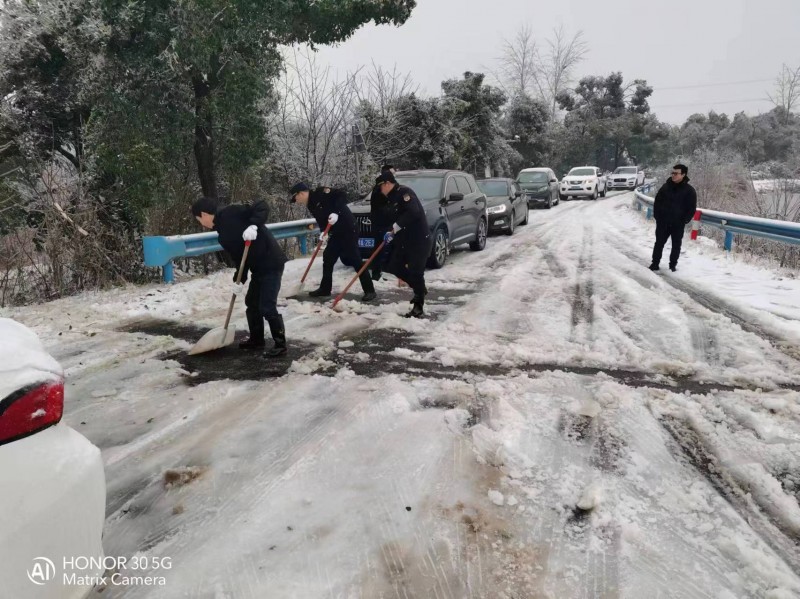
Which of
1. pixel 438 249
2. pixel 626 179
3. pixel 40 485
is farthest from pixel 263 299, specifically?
pixel 626 179

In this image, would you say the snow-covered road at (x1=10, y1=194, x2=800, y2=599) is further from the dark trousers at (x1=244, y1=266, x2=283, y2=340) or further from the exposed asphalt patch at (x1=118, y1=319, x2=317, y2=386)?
the dark trousers at (x1=244, y1=266, x2=283, y2=340)

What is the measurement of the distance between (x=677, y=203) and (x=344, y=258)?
18.1 feet

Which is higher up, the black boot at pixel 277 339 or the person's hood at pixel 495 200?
the person's hood at pixel 495 200

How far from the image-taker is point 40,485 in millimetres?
1586

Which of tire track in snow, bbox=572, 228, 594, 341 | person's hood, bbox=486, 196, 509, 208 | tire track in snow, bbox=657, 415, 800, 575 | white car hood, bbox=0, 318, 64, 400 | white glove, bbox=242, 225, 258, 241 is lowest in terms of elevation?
tire track in snow, bbox=657, 415, 800, 575

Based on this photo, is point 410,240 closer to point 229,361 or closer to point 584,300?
point 584,300

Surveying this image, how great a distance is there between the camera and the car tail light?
1597 mm

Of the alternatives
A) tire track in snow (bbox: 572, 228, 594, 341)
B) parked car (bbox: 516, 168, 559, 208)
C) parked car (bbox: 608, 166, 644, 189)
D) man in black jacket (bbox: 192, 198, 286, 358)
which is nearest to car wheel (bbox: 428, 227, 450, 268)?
tire track in snow (bbox: 572, 228, 594, 341)

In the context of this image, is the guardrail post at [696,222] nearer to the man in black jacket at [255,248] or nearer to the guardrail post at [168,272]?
the man in black jacket at [255,248]

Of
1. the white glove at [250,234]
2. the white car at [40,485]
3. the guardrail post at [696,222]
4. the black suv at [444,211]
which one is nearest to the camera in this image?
the white car at [40,485]

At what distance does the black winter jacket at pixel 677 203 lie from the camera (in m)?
8.55

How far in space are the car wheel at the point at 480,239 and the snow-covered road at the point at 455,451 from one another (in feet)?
18.5

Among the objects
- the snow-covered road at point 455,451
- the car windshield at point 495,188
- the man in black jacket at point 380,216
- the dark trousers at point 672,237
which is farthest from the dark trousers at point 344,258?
the car windshield at point 495,188

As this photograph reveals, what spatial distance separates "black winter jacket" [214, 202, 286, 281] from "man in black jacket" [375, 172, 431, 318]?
6.23 feet
